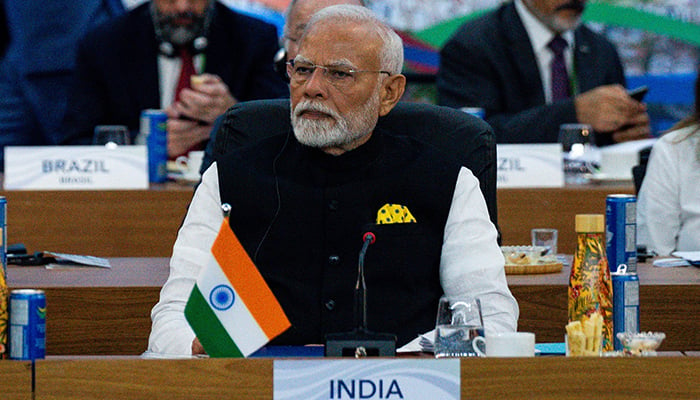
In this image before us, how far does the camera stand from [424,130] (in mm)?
2922

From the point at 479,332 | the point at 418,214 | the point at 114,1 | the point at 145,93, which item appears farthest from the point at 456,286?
the point at 114,1

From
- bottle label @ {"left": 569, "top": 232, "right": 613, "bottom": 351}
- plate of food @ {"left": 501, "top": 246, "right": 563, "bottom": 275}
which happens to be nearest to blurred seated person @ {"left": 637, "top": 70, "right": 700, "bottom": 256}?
plate of food @ {"left": 501, "top": 246, "right": 563, "bottom": 275}

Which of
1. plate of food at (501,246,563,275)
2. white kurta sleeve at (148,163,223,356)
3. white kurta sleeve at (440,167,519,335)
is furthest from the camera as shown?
plate of food at (501,246,563,275)

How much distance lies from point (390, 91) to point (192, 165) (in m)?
1.54

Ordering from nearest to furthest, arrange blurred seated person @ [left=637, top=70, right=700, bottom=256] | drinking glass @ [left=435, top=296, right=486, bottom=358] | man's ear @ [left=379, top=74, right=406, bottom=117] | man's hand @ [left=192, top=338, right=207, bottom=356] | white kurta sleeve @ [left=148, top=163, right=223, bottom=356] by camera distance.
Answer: drinking glass @ [left=435, top=296, right=486, bottom=358] → man's hand @ [left=192, top=338, right=207, bottom=356] → white kurta sleeve @ [left=148, top=163, right=223, bottom=356] → man's ear @ [left=379, top=74, right=406, bottom=117] → blurred seated person @ [left=637, top=70, right=700, bottom=256]

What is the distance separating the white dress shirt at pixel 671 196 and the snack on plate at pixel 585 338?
181 centimetres

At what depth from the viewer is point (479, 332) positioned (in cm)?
208

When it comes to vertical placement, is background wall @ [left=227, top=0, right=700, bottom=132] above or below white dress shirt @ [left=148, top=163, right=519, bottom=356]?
above

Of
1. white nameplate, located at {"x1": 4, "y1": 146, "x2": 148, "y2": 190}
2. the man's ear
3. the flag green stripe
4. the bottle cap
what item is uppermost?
the man's ear

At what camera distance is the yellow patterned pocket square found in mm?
2734

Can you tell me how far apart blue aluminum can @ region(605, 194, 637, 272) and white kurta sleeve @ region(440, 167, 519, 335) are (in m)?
0.21

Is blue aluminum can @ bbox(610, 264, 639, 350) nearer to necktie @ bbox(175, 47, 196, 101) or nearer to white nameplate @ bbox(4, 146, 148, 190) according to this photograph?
white nameplate @ bbox(4, 146, 148, 190)

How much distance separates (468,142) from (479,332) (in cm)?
90

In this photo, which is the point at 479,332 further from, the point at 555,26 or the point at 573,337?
the point at 555,26
